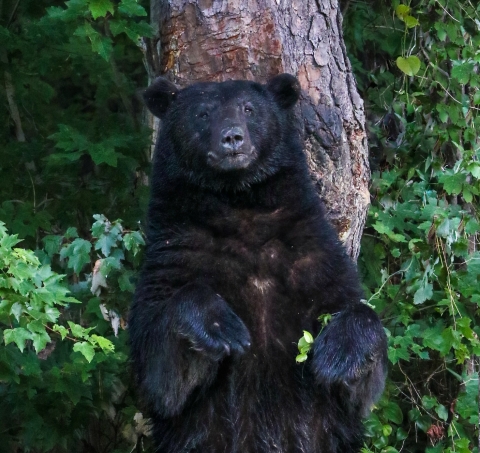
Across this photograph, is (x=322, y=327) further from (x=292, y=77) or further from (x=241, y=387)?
(x=292, y=77)

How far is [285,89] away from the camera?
16.8 feet

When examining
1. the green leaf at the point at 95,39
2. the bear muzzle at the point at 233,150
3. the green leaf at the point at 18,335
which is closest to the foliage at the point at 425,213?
the bear muzzle at the point at 233,150

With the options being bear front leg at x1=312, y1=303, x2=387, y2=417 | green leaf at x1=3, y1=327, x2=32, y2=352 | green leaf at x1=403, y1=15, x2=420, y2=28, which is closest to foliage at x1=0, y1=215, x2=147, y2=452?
green leaf at x1=3, y1=327, x2=32, y2=352

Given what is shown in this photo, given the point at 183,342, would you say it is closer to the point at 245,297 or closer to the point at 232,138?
the point at 245,297

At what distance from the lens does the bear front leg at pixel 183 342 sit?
4.46m

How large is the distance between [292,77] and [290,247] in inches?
33.1

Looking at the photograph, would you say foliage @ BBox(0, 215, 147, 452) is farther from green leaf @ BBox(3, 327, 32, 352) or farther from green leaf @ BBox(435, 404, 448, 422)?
green leaf @ BBox(435, 404, 448, 422)

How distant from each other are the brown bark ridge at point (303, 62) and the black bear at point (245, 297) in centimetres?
19

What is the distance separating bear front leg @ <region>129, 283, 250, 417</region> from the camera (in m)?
4.46

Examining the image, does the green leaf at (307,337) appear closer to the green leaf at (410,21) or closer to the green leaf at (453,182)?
the green leaf at (453,182)

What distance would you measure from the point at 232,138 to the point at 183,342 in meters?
1.01

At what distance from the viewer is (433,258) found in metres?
6.38

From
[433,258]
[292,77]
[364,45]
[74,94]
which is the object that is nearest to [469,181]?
[433,258]

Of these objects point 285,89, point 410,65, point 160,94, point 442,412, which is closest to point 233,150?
point 285,89
